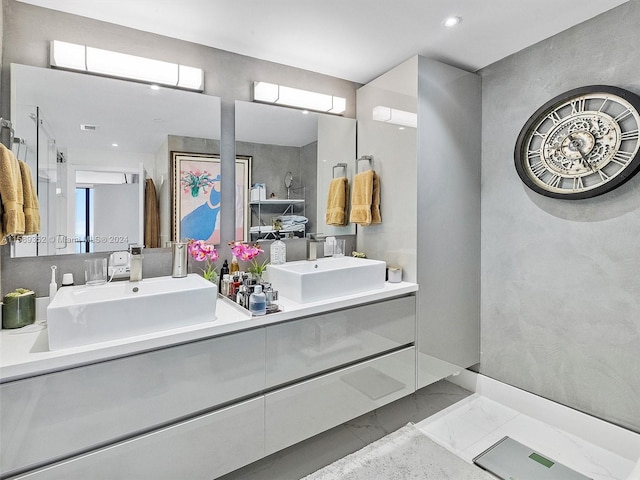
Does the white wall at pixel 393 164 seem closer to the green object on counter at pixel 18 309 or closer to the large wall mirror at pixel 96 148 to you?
the large wall mirror at pixel 96 148

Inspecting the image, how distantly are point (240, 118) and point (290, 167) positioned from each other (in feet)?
1.48

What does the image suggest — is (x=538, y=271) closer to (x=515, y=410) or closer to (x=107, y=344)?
(x=515, y=410)

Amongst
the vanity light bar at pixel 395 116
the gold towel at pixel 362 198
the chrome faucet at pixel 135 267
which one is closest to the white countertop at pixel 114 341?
the chrome faucet at pixel 135 267

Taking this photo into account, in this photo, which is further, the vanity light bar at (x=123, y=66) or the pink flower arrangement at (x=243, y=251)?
the pink flower arrangement at (x=243, y=251)

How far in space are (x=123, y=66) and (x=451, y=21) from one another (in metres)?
1.82

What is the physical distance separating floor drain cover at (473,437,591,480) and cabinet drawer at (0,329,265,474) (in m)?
1.36

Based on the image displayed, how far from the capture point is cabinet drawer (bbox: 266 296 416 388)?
163 cm

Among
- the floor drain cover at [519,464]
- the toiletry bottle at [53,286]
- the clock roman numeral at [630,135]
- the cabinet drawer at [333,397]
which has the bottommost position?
the floor drain cover at [519,464]

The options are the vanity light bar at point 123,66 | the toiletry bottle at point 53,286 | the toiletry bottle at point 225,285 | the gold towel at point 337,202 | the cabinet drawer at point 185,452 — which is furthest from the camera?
the gold towel at point 337,202

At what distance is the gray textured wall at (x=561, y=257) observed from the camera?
181 centimetres

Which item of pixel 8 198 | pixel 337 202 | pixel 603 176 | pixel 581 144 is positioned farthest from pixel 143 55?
pixel 603 176

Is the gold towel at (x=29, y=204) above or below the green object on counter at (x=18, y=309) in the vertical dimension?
above

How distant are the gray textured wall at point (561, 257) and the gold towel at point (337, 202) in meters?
1.04

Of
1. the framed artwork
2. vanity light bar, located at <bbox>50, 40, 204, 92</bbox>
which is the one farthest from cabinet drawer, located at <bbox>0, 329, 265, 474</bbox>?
vanity light bar, located at <bbox>50, 40, 204, 92</bbox>
